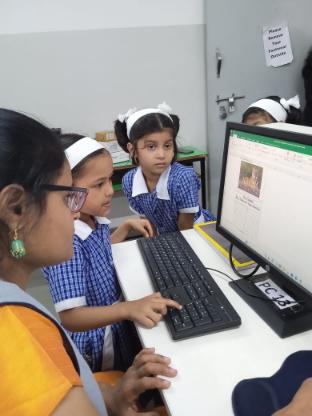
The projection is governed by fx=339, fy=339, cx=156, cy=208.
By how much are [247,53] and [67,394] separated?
299 centimetres

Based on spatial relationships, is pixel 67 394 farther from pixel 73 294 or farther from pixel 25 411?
pixel 73 294

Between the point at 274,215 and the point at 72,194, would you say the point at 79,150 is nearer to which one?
the point at 72,194

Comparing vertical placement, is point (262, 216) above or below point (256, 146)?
below

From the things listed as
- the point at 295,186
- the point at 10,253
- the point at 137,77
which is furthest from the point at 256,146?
the point at 137,77

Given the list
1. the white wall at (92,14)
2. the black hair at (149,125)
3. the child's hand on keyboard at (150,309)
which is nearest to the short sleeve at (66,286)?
the child's hand on keyboard at (150,309)

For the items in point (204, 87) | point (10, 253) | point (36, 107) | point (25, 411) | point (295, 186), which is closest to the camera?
point (25, 411)

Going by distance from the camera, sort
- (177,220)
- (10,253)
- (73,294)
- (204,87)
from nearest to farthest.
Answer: (10,253), (73,294), (177,220), (204,87)

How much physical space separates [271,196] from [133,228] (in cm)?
76

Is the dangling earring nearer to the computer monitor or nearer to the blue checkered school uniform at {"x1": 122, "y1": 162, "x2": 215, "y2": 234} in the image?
the computer monitor

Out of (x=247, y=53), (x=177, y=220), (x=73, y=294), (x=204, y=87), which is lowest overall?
(x=177, y=220)

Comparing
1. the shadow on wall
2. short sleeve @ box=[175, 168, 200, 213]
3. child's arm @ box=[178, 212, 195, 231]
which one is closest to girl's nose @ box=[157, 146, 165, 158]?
short sleeve @ box=[175, 168, 200, 213]

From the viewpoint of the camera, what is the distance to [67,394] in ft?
1.36

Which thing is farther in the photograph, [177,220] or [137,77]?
[137,77]

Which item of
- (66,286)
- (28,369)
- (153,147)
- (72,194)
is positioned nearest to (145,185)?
(153,147)
